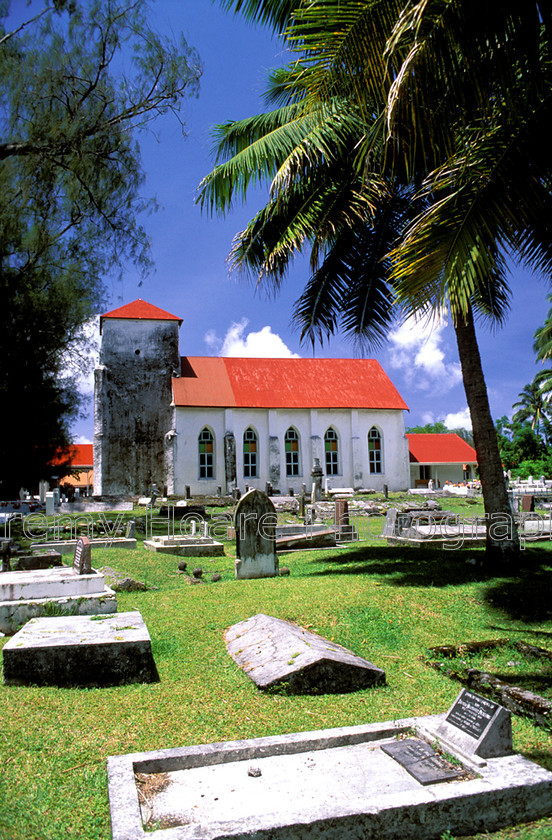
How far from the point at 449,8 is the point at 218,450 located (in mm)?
33280

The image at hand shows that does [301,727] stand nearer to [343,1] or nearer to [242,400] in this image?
[343,1]

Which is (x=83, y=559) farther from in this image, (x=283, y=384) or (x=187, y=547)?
(x=283, y=384)

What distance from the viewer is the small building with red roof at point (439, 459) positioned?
43.4 m

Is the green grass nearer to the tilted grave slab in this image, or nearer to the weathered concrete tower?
the tilted grave slab

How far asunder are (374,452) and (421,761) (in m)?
36.6

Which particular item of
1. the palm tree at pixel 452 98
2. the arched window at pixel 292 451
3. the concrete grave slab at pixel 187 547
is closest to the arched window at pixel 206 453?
the arched window at pixel 292 451

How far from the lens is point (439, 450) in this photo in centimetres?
4441

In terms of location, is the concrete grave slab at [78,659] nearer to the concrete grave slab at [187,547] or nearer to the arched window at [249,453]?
the concrete grave slab at [187,547]

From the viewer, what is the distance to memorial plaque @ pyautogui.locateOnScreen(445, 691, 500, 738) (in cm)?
396

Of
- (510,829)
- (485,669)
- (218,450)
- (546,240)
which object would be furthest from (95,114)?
(218,450)

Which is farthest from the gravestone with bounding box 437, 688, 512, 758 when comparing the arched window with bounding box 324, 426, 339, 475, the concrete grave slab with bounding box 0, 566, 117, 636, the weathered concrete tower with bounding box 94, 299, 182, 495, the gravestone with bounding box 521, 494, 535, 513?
the arched window with bounding box 324, 426, 339, 475

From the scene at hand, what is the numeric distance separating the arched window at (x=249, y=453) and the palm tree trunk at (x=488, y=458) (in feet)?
92.3

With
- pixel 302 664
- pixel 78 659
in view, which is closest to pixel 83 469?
pixel 78 659

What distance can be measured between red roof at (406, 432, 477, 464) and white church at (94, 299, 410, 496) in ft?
13.3
